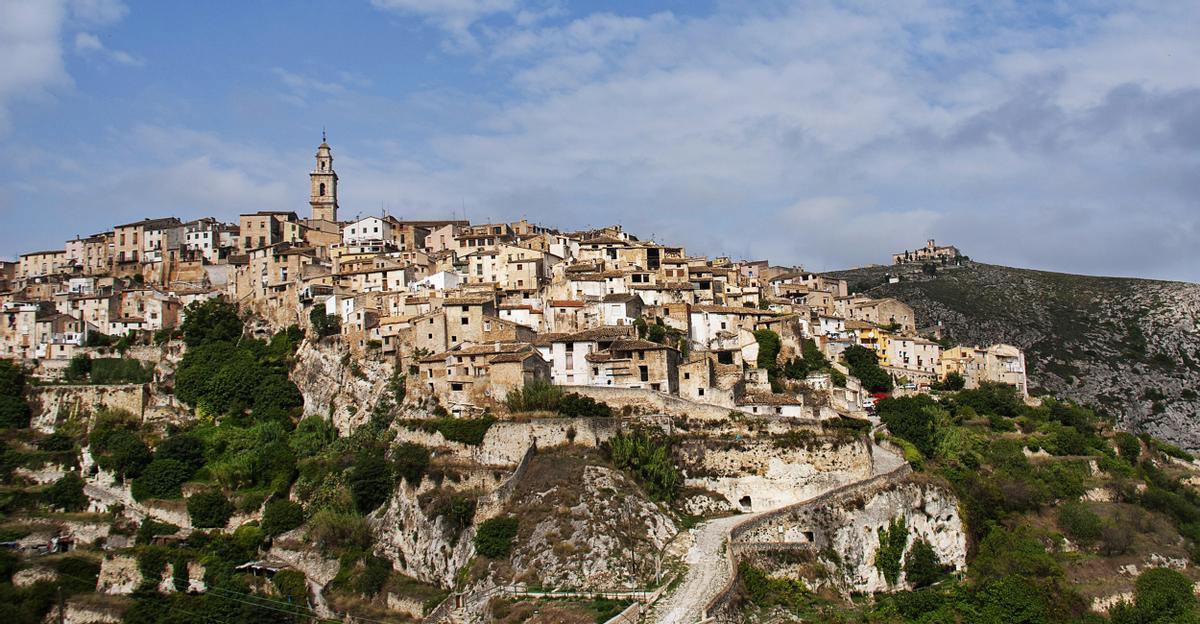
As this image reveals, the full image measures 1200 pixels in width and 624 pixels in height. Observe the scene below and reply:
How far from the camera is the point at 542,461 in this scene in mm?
43250

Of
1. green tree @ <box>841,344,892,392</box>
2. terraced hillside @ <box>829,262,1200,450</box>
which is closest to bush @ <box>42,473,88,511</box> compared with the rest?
green tree @ <box>841,344,892,392</box>

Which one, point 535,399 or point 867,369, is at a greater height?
point 867,369

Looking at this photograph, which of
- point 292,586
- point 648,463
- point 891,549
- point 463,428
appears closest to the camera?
point 891,549

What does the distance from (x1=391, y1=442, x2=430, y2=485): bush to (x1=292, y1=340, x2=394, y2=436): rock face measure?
27.4 feet

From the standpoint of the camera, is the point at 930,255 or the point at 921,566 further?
the point at 930,255

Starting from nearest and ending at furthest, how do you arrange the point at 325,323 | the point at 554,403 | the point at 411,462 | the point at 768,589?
the point at 768,589
the point at 411,462
the point at 554,403
the point at 325,323

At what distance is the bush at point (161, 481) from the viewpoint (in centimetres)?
5297

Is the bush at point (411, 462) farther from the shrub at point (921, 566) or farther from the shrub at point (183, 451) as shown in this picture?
the shrub at point (921, 566)

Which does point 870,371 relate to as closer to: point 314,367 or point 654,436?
point 654,436

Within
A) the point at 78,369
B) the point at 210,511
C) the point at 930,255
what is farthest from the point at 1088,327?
the point at 78,369

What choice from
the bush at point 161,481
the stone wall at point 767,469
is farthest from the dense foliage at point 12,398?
the stone wall at point 767,469

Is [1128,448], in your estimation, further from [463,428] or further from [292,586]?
[292,586]

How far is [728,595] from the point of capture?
34812mm

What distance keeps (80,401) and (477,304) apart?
23.9m
